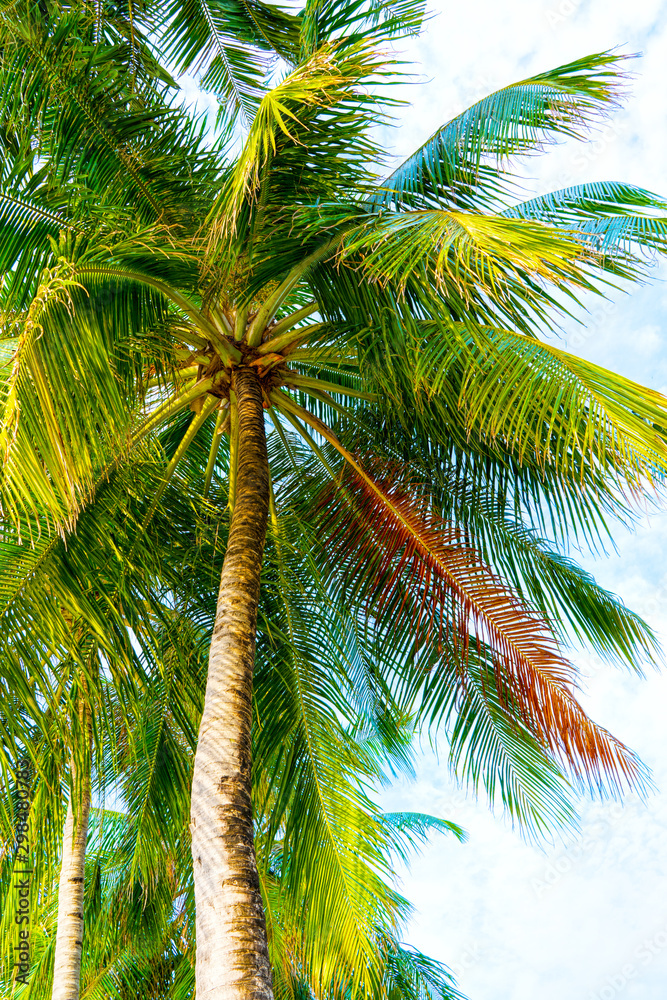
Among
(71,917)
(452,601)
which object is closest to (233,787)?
(452,601)

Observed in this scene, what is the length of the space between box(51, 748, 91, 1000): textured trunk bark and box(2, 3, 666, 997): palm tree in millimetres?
1653

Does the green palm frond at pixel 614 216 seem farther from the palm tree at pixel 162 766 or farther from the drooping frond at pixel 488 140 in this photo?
A: the palm tree at pixel 162 766

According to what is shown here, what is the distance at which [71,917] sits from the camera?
5.49 m

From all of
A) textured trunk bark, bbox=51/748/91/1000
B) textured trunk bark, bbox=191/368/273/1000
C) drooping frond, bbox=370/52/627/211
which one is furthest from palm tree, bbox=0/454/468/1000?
drooping frond, bbox=370/52/627/211

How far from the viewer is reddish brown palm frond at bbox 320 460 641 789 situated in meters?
4.68

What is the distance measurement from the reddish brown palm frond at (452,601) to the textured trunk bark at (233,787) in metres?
0.92

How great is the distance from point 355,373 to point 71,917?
4.30 m

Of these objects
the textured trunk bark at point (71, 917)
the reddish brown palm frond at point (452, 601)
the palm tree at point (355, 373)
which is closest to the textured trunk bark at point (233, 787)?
the palm tree at point (355, 373)

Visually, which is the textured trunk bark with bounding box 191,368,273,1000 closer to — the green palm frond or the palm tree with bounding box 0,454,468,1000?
the palm tree with bounding box 0,454,468,1000

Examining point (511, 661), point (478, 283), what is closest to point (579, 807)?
point (511, 661)

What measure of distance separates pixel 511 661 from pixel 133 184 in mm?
3709

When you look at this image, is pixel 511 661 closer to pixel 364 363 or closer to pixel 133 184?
pixel 364 363

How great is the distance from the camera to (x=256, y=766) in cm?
537

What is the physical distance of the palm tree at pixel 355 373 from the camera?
3424 millimetres
